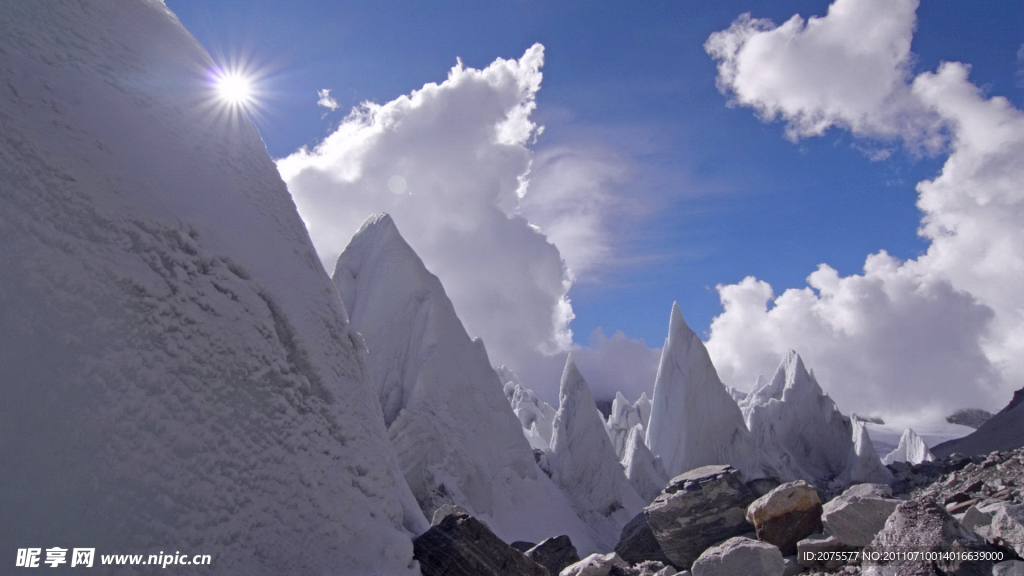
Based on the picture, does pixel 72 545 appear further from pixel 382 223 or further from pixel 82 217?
pixel 382 223

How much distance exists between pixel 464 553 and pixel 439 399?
463 inches

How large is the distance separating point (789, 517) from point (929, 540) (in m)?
2.60

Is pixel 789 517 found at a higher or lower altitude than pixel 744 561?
higher

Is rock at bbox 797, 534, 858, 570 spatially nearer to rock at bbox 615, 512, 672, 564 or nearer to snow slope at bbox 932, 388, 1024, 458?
rock at bbox 615, 512, 672, 564

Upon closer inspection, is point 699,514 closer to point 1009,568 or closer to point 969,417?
point 1009,568

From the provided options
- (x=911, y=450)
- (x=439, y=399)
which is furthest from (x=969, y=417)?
(x=439, y=399)

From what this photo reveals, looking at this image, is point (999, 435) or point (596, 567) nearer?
point (596, 567)

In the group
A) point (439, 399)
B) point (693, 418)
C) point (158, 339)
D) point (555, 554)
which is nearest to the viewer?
→ point (158, 339)

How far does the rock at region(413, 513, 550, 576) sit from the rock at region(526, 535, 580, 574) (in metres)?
5.53

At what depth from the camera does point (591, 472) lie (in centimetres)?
2091

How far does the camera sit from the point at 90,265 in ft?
10.5

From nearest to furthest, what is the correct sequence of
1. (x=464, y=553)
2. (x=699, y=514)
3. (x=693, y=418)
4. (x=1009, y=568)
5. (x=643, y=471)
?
(x=1009, y=568)
(x=464, y=553)
(x=699, y=514)
(x=643, y=471)
(x=693, y=418)

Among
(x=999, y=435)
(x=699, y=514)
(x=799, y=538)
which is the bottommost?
(x=799, y=538)

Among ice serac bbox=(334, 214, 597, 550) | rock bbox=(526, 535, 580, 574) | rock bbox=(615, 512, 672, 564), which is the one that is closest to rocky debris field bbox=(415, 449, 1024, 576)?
rock bbox=(526, 535, 580, 574)
